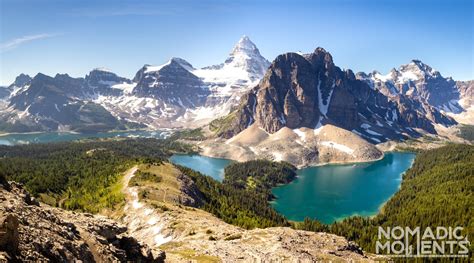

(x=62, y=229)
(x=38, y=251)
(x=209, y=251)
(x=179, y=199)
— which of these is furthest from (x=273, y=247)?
(x=179, y=199)

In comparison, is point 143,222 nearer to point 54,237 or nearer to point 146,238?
point 146,238

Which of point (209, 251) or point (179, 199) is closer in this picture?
point (209, 251)

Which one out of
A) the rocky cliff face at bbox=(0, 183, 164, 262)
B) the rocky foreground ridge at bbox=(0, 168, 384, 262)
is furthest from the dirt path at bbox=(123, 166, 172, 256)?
the rocky cliff face at bbox=(0, 183, 164, 262)

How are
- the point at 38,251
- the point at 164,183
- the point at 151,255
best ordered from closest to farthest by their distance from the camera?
the point at 38,251 → the point at 151,255 → the point at 164,183

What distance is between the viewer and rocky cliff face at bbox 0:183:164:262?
31875 millimetres

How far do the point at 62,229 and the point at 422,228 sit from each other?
132 m

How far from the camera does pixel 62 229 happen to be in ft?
137

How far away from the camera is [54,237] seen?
126 feet

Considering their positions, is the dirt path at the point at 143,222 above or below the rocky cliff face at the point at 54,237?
below

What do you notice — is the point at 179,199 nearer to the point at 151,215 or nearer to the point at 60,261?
the point at 151,215

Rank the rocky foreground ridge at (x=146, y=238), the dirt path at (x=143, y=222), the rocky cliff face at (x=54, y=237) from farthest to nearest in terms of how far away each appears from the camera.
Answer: the dirt path at (x=143, y=222) → the rocky foreground ridge at (x=146, y=238) → the rocky cliff face at (x=54, y=237)

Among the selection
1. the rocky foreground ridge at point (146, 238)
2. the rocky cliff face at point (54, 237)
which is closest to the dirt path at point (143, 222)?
the rocky foreground ridge at point (146, 238)

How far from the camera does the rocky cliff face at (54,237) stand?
105 feet

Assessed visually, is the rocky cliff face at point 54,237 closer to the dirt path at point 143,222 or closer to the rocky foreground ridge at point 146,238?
the rocky foreground ridge at point 146,238
